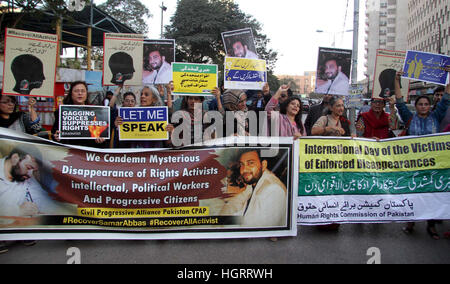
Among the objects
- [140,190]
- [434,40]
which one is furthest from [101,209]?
[434,40]

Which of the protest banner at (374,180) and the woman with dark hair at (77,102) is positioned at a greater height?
the woman with dark hair at (77,102)

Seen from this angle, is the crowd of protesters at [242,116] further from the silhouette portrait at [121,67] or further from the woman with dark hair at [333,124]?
the silhouette portrait at [121,67]

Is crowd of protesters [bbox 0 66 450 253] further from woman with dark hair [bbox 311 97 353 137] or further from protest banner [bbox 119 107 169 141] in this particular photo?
protest banner [bbox 119 107 169 141]

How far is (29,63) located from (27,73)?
0.13m

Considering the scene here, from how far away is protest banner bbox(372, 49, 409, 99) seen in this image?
576 cm

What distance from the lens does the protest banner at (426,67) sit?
565 centimetres

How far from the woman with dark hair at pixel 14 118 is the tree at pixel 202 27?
25.7 m

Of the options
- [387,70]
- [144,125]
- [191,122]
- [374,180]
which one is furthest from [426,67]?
[144,125]

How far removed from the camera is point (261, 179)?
4.21m

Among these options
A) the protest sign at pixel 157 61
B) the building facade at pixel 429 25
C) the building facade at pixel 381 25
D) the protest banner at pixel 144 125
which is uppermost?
the building facade at pixel 381 25

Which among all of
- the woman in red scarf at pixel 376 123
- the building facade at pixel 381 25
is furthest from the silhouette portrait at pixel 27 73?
the building facade at pixel 381 25

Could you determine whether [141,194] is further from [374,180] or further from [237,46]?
[237,46]

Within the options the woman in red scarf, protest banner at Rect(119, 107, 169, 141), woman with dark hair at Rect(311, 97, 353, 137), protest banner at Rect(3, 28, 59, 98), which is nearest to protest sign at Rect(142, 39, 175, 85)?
protest banner at Rect(119, 107, 169, 141)

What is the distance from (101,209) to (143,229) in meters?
0.52
